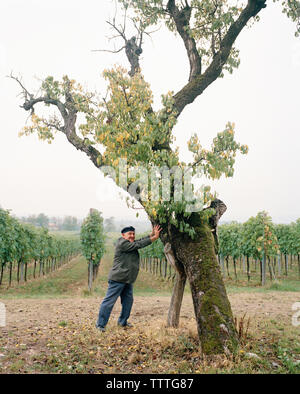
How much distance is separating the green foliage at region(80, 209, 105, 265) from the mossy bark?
50.8ft

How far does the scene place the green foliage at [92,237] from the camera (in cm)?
2084

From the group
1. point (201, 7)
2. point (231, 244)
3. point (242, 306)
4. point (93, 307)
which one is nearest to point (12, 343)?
point (93, 307)

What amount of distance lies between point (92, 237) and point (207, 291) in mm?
16394

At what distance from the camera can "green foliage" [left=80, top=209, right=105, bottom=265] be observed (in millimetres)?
20844

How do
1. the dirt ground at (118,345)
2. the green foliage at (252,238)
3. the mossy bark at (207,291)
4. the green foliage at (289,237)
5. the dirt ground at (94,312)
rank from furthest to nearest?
the green foliage at (289,237) → the green foliage at (252,238) → the dirt ground at (94,312) → the mossy bark at (207,291) → the dirt ground at (118,345)

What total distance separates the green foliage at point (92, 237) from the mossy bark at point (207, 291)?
50.8 ft

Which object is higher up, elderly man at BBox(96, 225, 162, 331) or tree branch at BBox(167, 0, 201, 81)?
tree branch at BBox(167, 0, 201, 81)

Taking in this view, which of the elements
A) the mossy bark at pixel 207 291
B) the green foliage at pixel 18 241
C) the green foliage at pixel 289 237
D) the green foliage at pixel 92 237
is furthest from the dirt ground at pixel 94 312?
the green foliage at pixel 289 237

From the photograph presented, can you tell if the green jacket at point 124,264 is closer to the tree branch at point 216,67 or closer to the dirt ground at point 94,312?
the dirt ground at point 94,312

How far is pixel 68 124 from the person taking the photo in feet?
27.8

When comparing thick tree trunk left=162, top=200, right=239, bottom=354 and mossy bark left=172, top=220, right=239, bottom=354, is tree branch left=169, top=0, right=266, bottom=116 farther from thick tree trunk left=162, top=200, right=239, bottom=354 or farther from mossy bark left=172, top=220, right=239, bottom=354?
mossy bark left=172, top=220, right=239, bottom=354

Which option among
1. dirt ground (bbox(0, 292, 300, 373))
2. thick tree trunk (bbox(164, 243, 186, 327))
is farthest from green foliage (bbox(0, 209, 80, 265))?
thick tree trunk (bbox(164, 243, 186, 327))

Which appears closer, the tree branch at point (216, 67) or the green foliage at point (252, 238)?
the tree branch at point (216, 67)
